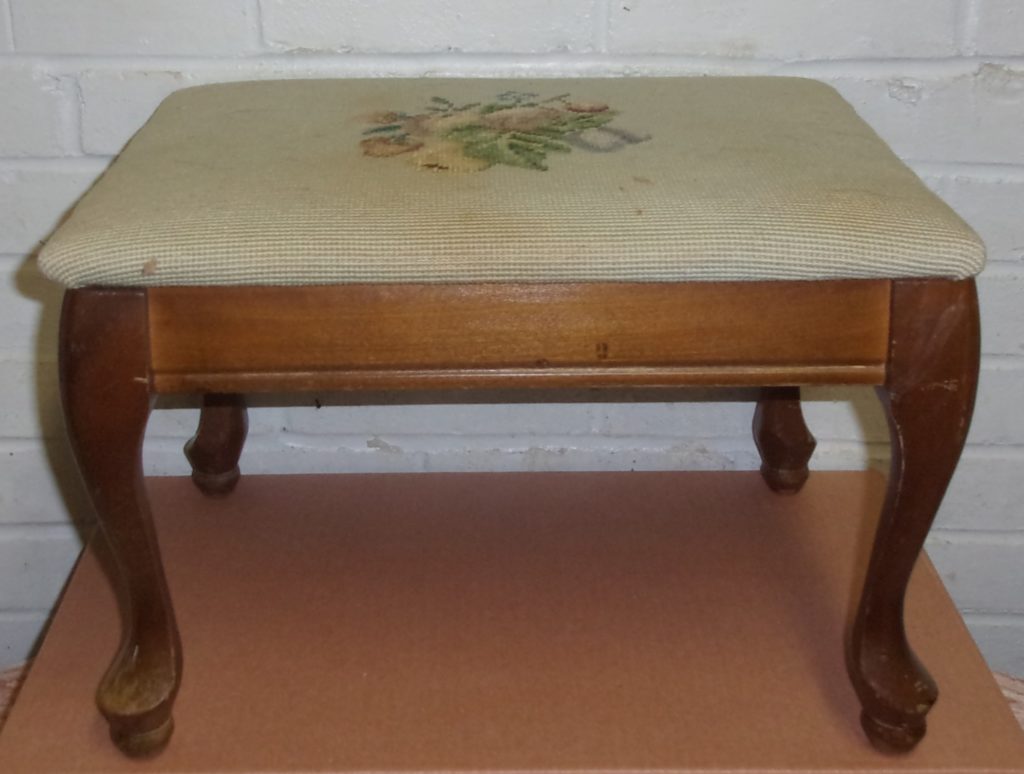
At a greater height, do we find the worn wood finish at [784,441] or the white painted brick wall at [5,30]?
the white painted brick wall at [5,30]

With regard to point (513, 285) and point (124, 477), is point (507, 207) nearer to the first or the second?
point (513, 285)

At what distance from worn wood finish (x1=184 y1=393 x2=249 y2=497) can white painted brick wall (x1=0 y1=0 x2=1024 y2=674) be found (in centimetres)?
5

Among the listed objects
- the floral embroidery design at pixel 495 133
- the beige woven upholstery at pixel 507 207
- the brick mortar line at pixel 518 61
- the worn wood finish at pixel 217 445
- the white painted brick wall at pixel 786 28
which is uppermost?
the white painted brick wall at pixel 786 28

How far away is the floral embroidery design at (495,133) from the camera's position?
66cm

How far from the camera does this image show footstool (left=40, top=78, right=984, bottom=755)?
1.85ft

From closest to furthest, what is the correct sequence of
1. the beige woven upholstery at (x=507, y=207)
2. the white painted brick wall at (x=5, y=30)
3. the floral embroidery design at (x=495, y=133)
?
the beige woven upholstery at (x=507, y=207) < the floral embroidery design at (x=495, y=133) < the white painted brick wall at (x=5, y=30)

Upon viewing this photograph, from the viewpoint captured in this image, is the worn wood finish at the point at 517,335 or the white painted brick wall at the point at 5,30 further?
the white painted brick wall at the point at 5,30

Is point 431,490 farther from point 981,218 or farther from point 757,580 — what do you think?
point 981,218

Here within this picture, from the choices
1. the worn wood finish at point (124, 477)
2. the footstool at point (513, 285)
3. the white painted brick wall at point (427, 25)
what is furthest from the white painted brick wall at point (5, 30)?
the worn wood finish at point (124, 477)

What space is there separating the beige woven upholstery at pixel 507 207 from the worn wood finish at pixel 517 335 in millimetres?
15

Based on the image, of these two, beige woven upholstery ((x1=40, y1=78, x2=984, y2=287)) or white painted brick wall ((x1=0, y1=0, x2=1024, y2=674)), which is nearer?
beige woven upholstery ((x1=40, y1=78, x2=984, y2=287))

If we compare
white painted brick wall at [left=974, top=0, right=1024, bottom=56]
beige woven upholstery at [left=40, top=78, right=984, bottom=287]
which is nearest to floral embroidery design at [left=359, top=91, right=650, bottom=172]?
beige woven upholstery at [left=40, top=78, right=984, bottom=287]

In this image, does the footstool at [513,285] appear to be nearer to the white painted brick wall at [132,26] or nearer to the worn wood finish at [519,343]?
the worn wood finish at [519,343]

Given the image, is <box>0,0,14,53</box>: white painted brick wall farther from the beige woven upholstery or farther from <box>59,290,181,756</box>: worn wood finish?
<box>59,290,181,756</box>: worn wood finish
